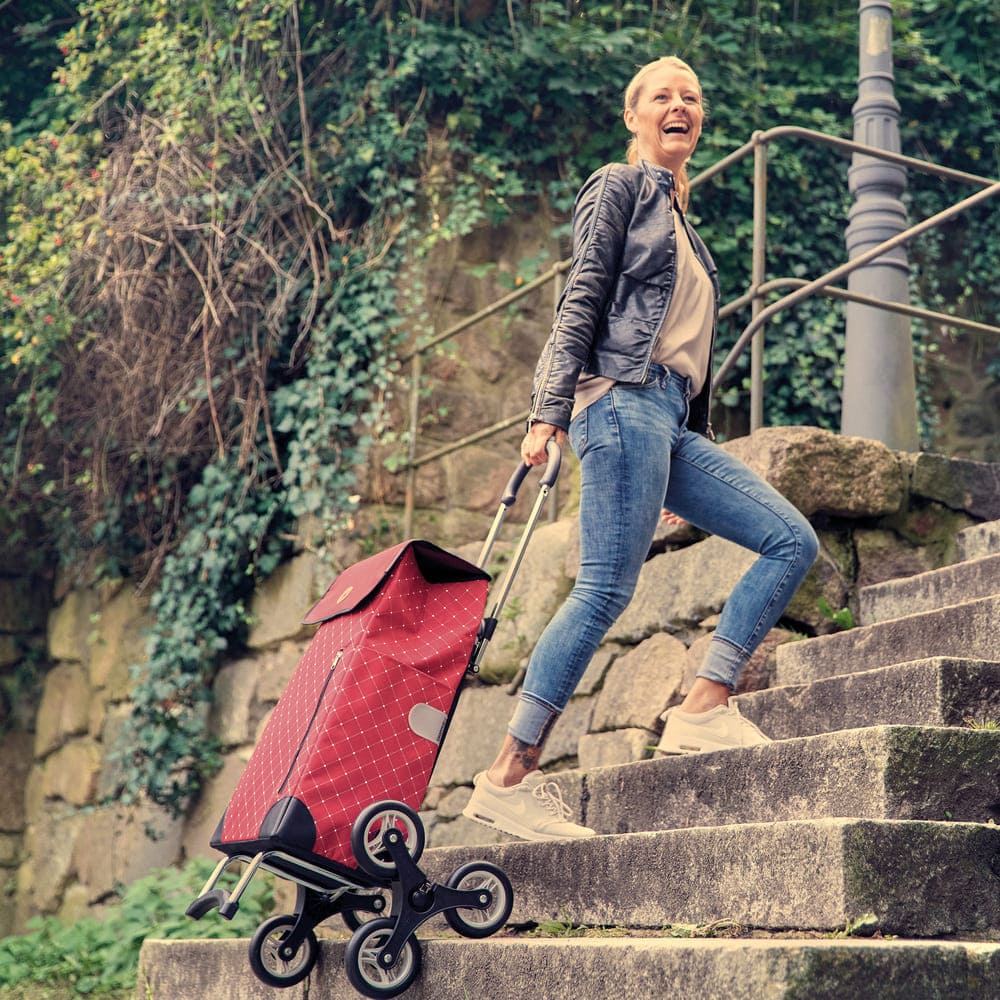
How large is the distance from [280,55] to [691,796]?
4.22 m

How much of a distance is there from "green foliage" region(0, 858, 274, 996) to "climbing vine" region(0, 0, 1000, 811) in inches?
22.4

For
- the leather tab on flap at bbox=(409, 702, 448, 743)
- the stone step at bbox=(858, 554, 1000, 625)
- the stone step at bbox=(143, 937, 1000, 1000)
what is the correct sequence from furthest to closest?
the stone step at bbox=(858, 554, 1000, 625)
the leather tab on flap at bbox=(409, 702, 448, 743)
the stone step at bbox=(143, 937, 1000, 1000)

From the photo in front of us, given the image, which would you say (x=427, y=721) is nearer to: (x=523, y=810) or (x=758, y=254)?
(x=523, y=810)

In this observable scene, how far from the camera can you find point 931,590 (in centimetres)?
354

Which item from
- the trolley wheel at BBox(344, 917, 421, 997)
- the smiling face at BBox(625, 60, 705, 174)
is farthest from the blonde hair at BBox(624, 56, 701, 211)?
the trolley wheel at BBox(344, 917, 421, 997)

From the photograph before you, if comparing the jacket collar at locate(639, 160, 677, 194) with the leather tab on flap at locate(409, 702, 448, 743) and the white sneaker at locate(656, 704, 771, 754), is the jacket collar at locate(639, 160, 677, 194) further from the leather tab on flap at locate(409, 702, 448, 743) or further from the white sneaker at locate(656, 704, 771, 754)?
the leather tab on flap at locate(409, 702, 448, 743)

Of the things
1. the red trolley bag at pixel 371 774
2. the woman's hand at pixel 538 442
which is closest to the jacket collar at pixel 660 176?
the woman's hand at pixel 538 442

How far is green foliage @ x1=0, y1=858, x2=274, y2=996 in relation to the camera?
15.6ft

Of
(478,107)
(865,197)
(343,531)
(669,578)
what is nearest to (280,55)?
(478,107)

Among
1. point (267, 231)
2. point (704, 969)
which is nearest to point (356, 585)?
point (704, 969)

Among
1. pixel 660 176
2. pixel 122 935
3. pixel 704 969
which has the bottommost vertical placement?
pixel 122 935

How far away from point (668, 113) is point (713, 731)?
1278mm

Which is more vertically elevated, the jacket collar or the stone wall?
the jacket collar

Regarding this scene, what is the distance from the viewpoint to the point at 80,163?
6352 mm
